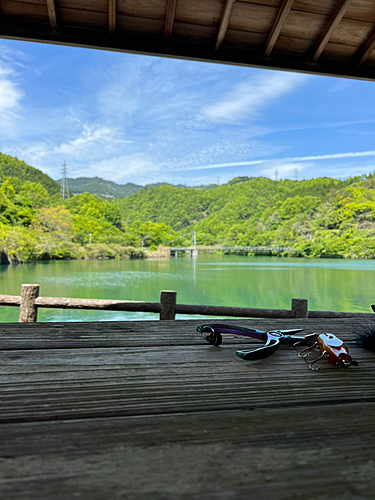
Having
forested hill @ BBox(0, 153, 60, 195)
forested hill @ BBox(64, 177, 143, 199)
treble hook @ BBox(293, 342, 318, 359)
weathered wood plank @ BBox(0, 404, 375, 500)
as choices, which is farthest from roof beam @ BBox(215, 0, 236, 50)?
forested hill @ BBox(64, 177, 143, 199)

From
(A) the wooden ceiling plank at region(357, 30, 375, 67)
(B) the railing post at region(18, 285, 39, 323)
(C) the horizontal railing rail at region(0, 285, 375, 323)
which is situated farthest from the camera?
(B) the railing post at region(18, 285, 39, 323)

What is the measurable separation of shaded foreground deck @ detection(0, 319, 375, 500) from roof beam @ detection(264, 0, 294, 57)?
126 centimetres

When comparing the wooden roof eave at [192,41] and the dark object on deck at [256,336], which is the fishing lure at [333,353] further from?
the wooden roof eave at [192,41]

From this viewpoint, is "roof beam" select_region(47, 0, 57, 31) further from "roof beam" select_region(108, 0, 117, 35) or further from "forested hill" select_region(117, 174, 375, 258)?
"forested hill" select_region(117, 174, 375, 258)

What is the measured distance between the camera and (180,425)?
0.37m

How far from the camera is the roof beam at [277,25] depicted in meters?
1.29

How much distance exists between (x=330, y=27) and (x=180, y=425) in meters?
1.54

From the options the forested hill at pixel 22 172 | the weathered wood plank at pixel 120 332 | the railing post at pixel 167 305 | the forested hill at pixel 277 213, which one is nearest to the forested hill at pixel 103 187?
the forested hill at pixel 277 213

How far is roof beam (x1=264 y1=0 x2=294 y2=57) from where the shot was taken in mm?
1288

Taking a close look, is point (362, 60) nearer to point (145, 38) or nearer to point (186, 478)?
point (145, 38)

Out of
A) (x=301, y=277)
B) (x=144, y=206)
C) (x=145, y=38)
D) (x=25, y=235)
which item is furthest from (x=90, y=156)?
(x=145, y=38)

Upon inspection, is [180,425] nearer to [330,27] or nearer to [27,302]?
[330,27]

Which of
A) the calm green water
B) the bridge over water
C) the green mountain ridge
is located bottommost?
the calm green water

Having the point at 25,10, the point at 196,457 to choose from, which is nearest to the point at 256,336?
the point at 196,457
